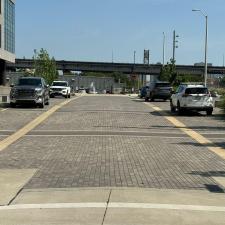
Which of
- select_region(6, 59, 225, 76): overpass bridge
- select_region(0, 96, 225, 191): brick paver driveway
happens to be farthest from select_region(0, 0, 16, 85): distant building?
select_region(6, 59, 225, 76): overpass bridge

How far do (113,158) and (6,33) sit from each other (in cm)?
6306

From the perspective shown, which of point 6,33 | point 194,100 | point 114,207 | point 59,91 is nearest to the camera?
point 114,207

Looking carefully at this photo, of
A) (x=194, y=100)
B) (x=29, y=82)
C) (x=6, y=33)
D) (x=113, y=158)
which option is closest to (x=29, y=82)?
(x=29, y=82)

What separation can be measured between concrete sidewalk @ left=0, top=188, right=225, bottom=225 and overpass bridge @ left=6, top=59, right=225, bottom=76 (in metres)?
134

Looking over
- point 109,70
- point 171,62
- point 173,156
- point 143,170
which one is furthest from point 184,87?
point 109,70

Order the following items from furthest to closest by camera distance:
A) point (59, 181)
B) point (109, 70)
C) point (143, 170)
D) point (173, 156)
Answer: point (109, 70), point (173, 156), point (143, 170), point (59, 181)

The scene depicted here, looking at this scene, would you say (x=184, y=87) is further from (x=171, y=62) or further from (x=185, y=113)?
(x=171, y=62)

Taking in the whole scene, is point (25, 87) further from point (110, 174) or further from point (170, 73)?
point (170, 73)

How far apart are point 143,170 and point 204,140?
6.82 metres

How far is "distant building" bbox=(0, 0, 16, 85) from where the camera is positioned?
7019cm

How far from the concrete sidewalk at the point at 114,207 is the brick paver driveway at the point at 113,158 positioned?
2.22 feet

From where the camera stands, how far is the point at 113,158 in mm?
13328

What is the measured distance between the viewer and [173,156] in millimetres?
13906

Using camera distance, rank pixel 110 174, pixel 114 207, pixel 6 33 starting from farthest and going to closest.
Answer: pixel 6 33 → pixel 110 174 → pixel 114 207
